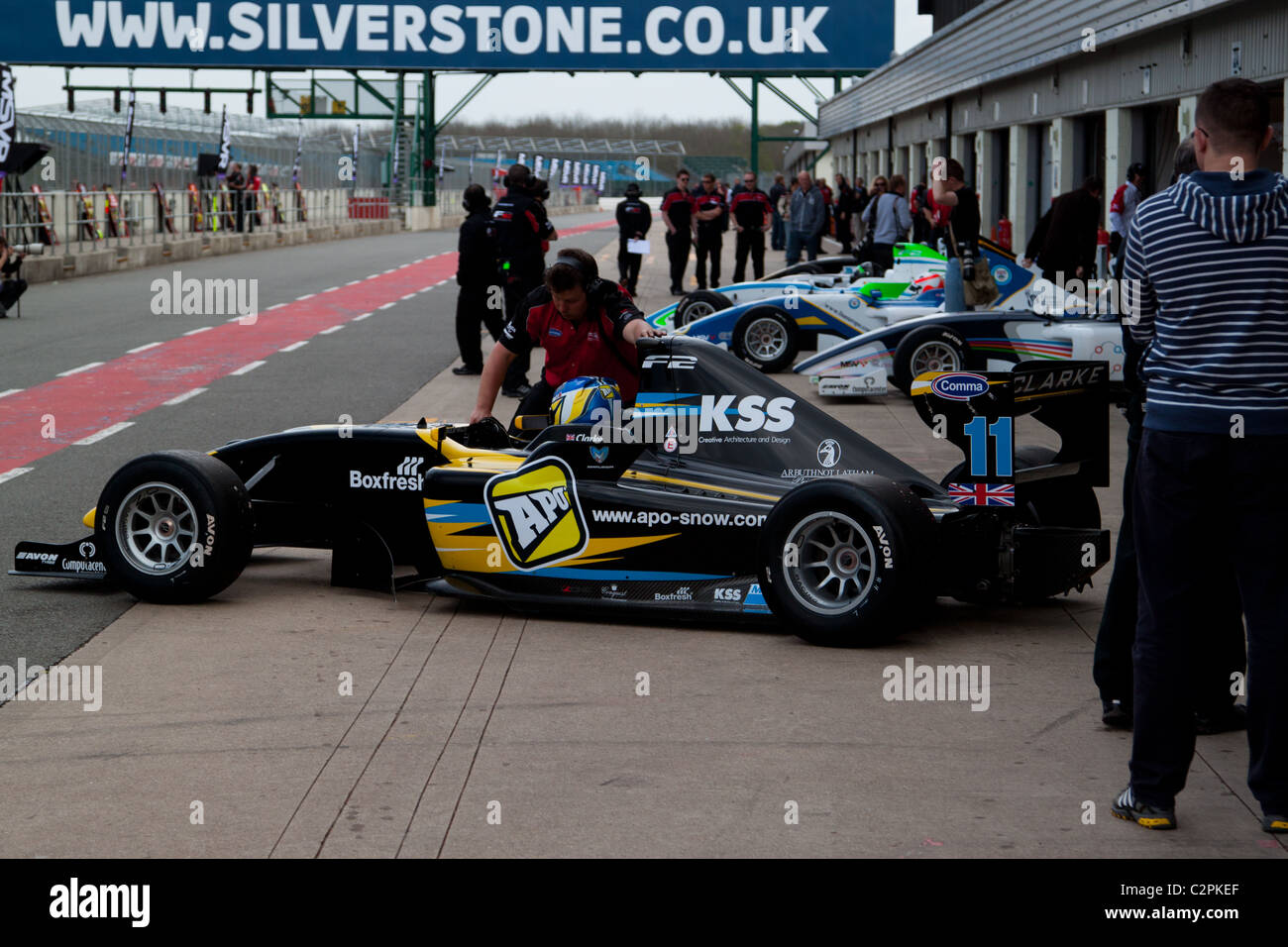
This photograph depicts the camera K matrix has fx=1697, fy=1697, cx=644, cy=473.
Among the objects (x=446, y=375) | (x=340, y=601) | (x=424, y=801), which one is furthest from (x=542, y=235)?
(x=424, y=801)

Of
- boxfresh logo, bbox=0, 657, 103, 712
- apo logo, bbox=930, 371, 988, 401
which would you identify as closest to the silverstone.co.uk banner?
apo logo, bbox=930, 371, 988, 401

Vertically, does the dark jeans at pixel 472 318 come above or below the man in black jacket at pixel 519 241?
below

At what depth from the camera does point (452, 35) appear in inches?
1823

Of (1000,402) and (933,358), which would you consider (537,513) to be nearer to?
(1000,402)

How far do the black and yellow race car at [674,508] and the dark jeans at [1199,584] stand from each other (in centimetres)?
167

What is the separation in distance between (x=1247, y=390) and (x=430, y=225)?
190ft

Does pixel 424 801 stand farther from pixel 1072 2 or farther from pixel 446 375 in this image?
pixel 1072 2

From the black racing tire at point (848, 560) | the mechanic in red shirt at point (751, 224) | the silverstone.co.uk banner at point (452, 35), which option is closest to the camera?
the black racing tire at point (848, 560)

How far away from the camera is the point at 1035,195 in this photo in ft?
82.9

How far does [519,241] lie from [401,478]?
8002 mm

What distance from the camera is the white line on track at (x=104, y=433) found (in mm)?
11680

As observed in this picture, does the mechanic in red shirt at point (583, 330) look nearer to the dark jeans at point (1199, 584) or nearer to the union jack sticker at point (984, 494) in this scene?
the union jack sticker at point (984, 494)

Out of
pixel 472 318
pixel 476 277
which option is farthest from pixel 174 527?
pixel 472 318
